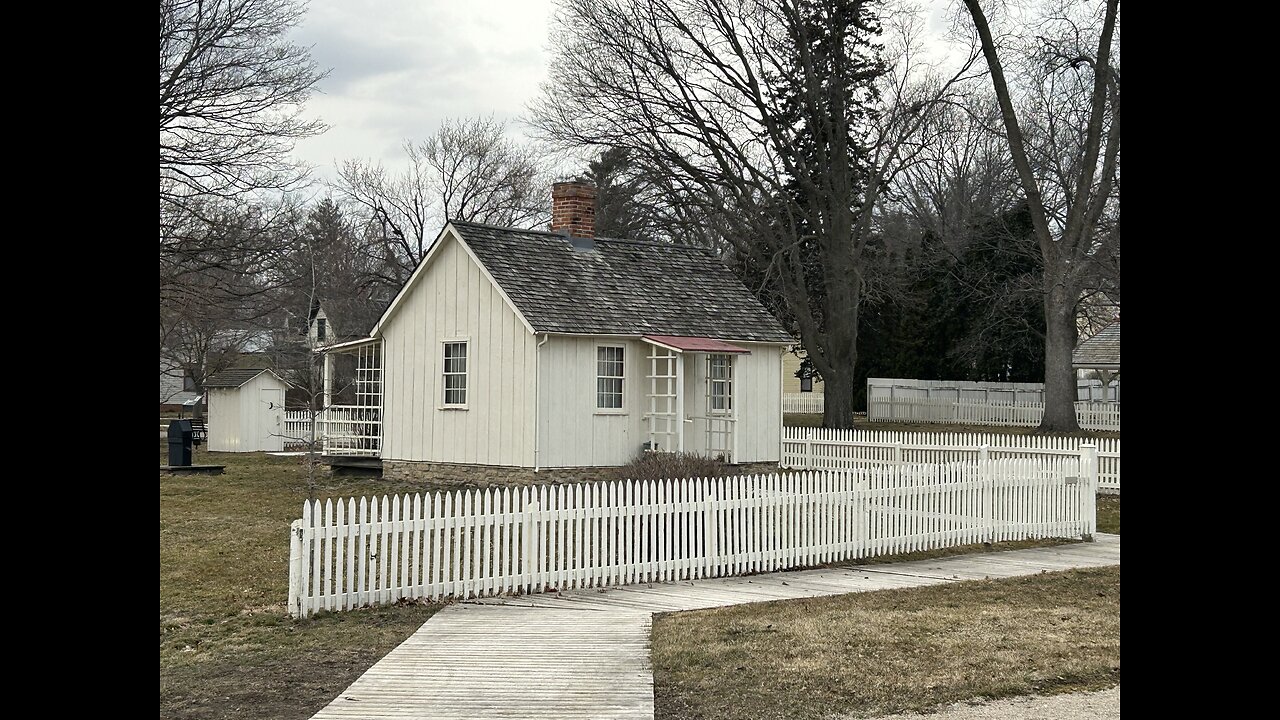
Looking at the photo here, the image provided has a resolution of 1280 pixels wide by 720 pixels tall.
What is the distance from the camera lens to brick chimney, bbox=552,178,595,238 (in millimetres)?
26328

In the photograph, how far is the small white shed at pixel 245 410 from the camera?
120ft

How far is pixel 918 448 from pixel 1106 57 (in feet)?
49.0

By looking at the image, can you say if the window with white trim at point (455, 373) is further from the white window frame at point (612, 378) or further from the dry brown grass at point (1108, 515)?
the dry brown grass at point (1108, 515)

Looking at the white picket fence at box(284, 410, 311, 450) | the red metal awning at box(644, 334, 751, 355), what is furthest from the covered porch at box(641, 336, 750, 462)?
the white picket fence at box(284, 410, 311, 450)

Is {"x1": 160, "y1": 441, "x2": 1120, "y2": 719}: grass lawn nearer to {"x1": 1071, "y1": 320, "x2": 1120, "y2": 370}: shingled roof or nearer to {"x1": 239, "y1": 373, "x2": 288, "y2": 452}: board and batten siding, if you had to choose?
{"x1": 239, "y1": 373, "x2": 288, "y2": 452}: board and batten siding

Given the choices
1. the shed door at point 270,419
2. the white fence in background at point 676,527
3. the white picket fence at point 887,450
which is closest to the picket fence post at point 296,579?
the white fence in background at point 676,527

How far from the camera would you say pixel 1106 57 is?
33000 millimetres

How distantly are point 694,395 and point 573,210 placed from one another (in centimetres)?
509

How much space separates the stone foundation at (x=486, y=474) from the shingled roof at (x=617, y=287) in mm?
2692

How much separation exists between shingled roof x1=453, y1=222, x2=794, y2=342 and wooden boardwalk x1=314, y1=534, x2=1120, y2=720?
10.5 m

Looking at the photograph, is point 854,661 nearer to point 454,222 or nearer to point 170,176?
point 454,222

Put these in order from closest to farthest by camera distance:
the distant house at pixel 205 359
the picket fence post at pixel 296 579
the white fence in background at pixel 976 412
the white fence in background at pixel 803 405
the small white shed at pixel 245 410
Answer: the picket fence post at pixel 296 579 < the small white shed at pixel 245 410 < the white fence in background at pixel 976 412 < the distant house at pixel 205 359 < the white fence in background at pixel 803 405
